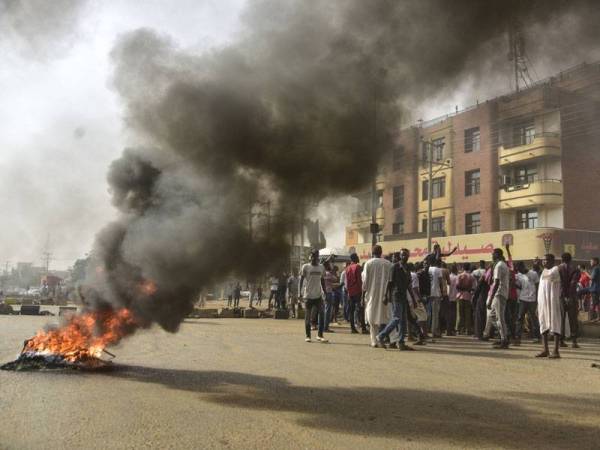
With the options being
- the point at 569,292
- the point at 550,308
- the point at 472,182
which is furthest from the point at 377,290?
the point at 472,182

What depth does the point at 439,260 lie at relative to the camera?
40.2 feet

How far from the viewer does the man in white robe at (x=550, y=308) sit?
8.65 metres

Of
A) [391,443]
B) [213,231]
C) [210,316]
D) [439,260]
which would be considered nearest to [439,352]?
[439,260]

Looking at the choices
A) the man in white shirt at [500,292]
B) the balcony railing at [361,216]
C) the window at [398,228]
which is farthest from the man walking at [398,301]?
the window at [398,228]

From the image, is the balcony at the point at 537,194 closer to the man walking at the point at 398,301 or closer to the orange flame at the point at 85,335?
the man walking at the point at 398,301

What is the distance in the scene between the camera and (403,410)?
506 cm

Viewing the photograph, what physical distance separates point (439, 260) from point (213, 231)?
6.93 m

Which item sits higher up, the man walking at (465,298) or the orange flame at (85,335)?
the man walking at (465,298)

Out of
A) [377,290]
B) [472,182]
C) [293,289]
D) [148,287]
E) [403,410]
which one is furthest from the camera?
[472,182]

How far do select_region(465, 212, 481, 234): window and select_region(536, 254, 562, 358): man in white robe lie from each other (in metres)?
27.8

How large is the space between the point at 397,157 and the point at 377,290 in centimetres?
256

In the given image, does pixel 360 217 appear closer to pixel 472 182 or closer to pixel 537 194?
pixel 537 194

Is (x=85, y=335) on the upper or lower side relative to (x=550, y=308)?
lower

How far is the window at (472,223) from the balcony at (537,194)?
2.66 metres
